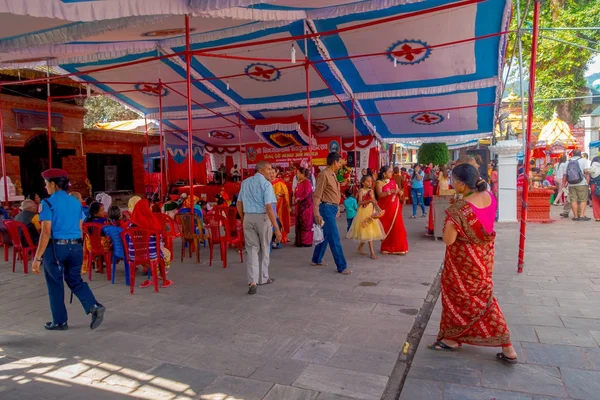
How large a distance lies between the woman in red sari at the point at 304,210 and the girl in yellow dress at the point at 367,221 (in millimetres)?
1088

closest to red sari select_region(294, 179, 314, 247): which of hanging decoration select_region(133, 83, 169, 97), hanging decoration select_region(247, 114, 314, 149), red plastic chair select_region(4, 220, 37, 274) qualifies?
red plastic chair select_region(4, 220, 37, 274)

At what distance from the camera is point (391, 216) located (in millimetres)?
6508

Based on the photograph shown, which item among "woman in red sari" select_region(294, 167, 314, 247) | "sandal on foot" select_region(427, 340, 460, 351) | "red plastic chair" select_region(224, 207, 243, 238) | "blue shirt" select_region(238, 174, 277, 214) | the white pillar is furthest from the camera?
the white pillar

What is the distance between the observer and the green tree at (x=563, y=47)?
16.0 metres

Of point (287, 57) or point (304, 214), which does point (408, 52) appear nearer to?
point (287, 57)

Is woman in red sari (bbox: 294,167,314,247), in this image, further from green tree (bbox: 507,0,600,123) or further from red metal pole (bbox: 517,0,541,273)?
green tree (bbox: 507,0,600,123)

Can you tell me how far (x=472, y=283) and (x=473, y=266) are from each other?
0.41 feet

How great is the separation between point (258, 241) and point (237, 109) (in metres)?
8.66

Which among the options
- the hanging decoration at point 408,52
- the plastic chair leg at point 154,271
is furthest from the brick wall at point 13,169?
the hanging decoration at point 408,52

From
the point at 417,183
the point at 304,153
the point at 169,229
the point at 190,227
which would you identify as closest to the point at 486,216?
the point at 190,227

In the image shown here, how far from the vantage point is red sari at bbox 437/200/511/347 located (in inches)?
112

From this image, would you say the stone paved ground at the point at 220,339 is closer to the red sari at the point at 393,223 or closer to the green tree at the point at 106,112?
the red sari at the point at 393,223

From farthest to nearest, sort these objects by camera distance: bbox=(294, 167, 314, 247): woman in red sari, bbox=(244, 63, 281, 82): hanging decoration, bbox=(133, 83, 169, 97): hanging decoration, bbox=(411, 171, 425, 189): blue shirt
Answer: bbox=(133, 83, 169, 97): hanging decoration → bbox=(411, 171, 425, 189): blue shirt → bbox=(244, 63, 281, 82): hanging decoration → bbox=(294, 167, 314, 247): woman in red sari

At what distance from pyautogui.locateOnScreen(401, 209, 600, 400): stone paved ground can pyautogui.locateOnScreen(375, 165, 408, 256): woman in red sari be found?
1.49m
